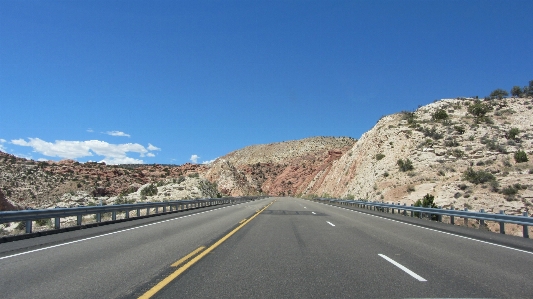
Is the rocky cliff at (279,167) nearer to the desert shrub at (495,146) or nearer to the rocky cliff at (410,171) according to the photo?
the rocky cliff at (410,171)

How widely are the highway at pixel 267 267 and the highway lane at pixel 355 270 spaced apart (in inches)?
0.7

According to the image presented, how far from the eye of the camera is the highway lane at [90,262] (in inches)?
261

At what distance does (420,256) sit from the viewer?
32.2 feet

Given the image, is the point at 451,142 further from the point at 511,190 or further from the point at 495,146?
the point at 511,190

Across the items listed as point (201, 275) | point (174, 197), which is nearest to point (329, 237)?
point (201, 275)

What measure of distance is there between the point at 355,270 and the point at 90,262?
5.44 m

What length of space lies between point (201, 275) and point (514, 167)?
37.0 metres

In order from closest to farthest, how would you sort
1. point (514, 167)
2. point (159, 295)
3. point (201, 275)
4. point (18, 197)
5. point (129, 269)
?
point (159, 295)
point (201, 275)
point (129, 269)
point (514, 167)
point (18, 197)

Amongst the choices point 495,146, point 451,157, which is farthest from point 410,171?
point 495,146

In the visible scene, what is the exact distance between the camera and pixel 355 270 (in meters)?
8.08

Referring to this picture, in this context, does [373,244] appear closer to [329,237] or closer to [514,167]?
[329,237]

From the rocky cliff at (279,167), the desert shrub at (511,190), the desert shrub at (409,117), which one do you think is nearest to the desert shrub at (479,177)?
the desert shrub at (511,190)

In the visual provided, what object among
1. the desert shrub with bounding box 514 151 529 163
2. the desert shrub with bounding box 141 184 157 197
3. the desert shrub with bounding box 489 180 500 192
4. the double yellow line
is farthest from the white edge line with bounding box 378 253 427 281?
the desert shrub with bounding box 141 184 157 197

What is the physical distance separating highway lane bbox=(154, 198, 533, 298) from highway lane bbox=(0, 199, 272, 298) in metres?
0.79
